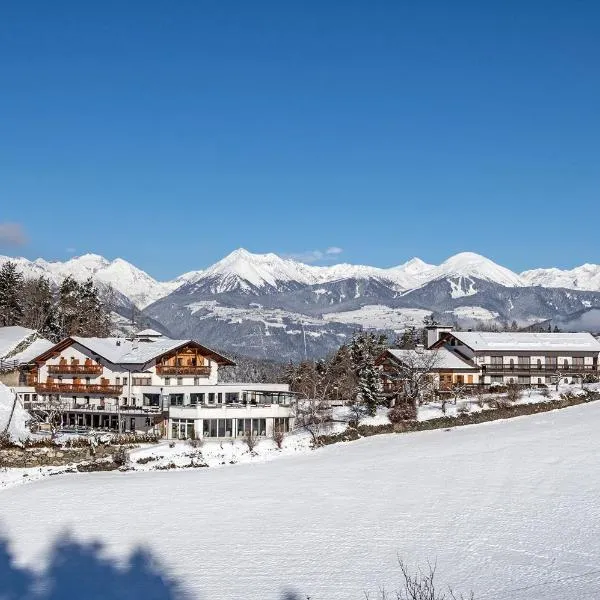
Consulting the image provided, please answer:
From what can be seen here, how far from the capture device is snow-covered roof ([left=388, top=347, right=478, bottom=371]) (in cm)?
7694

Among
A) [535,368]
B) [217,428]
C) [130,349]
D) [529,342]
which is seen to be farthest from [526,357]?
[130,349]

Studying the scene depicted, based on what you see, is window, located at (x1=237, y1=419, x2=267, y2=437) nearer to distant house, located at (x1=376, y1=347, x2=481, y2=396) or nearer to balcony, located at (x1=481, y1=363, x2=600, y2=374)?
distant house, located at (x1=376, y1=347, x2=481, y2=396)

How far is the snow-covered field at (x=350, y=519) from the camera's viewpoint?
2577 cm

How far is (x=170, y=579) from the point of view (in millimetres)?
25938

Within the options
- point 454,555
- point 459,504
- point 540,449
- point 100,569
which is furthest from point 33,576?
point 540,449

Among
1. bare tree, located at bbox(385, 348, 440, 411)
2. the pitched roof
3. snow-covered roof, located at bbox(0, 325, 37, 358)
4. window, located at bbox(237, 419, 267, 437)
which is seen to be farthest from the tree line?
window, located at bbox(237, 419, 267, 437)

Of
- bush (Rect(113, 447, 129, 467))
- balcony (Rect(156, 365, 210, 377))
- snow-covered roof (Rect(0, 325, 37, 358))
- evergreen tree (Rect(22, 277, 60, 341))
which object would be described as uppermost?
evergreen tree (Rect(22, 277, 60, 341))

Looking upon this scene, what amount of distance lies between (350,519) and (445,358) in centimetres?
5001

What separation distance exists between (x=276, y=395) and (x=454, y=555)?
34.5m

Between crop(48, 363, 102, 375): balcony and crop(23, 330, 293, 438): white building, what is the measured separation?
3.4 inches

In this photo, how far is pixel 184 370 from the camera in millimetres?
69500

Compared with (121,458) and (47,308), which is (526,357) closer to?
(121,458)

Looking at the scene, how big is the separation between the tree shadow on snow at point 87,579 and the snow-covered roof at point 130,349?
39.3 meters

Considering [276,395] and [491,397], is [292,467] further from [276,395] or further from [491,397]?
[491,397]
